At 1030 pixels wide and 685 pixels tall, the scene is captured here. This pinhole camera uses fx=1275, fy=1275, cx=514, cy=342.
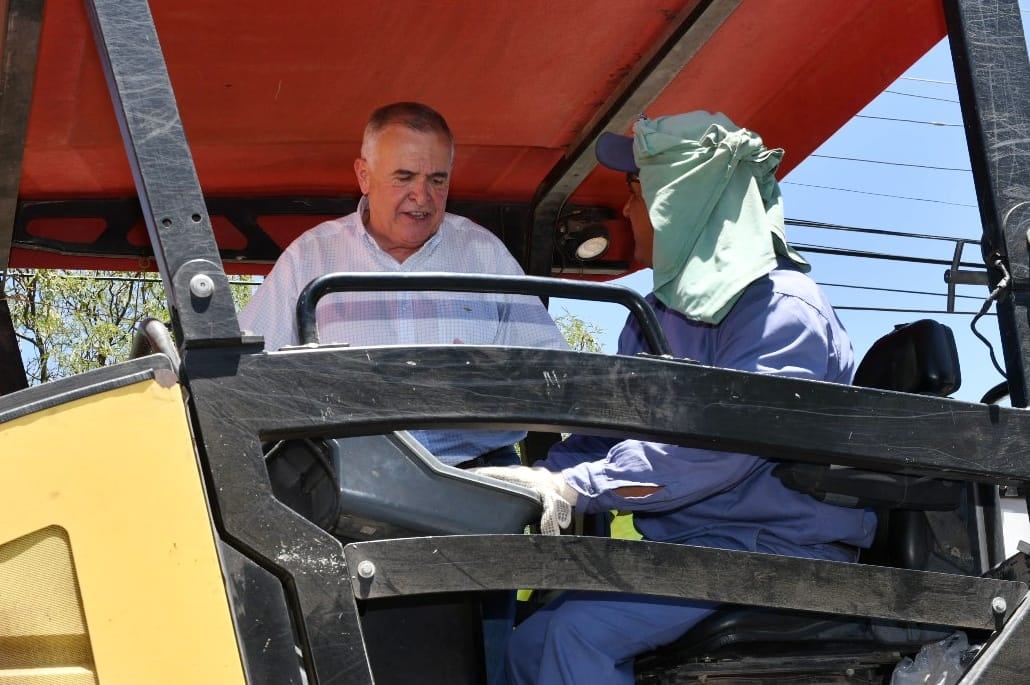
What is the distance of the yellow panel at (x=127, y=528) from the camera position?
5.21ft

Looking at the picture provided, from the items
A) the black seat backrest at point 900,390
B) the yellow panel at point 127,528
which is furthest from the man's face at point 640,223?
the yellow panel at point 127,528

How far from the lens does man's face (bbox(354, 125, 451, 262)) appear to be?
349cm

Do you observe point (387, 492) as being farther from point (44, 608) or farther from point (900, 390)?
point (900, 390)

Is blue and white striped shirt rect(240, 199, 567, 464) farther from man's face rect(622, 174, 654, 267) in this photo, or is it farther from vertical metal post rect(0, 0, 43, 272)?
vertical metal post rect(0, 0, 43, 272)

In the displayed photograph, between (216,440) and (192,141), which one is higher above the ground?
(192,141)

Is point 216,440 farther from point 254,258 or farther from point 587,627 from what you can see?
point 254,258

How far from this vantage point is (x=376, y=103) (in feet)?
11.3

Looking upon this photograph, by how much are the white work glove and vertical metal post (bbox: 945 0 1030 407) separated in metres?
0.77

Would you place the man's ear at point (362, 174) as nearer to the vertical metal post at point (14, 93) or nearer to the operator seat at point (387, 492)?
the vertical metal post at point (14, 93)

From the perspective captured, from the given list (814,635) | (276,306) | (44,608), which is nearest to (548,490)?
(814,635)

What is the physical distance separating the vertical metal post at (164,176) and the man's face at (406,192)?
66.6 inches

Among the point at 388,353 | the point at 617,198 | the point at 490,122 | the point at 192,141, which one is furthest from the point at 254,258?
the point at 388,353

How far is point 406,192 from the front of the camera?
357 cm

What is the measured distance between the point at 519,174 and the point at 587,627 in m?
1.76
